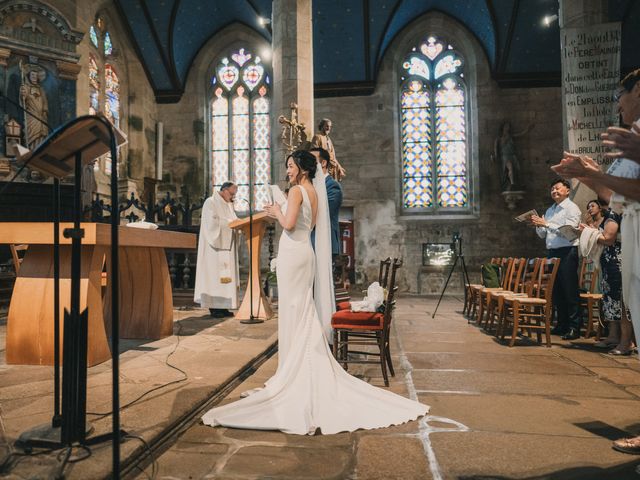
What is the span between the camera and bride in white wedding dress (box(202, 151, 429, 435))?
2.61 m

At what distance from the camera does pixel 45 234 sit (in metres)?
3.49

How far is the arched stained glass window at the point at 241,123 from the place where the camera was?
13.4 m

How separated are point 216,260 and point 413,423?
4.32 metres

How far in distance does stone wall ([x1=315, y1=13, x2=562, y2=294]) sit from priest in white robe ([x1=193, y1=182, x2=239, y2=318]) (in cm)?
614

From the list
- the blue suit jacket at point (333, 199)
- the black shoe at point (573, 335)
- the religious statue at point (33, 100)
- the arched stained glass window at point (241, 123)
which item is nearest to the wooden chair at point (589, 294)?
the black shoe at point (573, 335)

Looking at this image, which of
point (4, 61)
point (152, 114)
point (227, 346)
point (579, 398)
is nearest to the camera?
point (579, 398)

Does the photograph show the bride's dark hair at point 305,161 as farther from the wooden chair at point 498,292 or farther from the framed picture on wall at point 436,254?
the framed picture on wall at point 436,254

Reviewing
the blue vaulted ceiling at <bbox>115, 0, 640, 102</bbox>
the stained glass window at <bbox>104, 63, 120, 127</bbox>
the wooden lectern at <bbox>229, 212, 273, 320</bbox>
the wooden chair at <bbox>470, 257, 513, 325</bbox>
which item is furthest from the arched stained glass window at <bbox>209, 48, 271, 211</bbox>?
the wooden chair at <bbox>470, 257, 513, 325</bbox>

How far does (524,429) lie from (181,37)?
1305cm

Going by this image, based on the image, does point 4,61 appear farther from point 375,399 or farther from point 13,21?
point 375,399

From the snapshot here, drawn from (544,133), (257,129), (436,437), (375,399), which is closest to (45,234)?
(375,399)

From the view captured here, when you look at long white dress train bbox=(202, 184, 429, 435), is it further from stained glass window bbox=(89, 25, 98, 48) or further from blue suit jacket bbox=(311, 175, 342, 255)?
stained glass window bbox=(89, 25, 98, 48)

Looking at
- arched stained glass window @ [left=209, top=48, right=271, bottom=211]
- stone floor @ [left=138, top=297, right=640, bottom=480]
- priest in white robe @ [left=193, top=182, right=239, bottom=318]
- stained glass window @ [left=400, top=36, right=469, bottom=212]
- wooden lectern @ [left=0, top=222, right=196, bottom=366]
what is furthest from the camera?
arched stained glass window @ [left=209, top=48, right=271, bottom=211]

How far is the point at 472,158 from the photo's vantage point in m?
12.6
